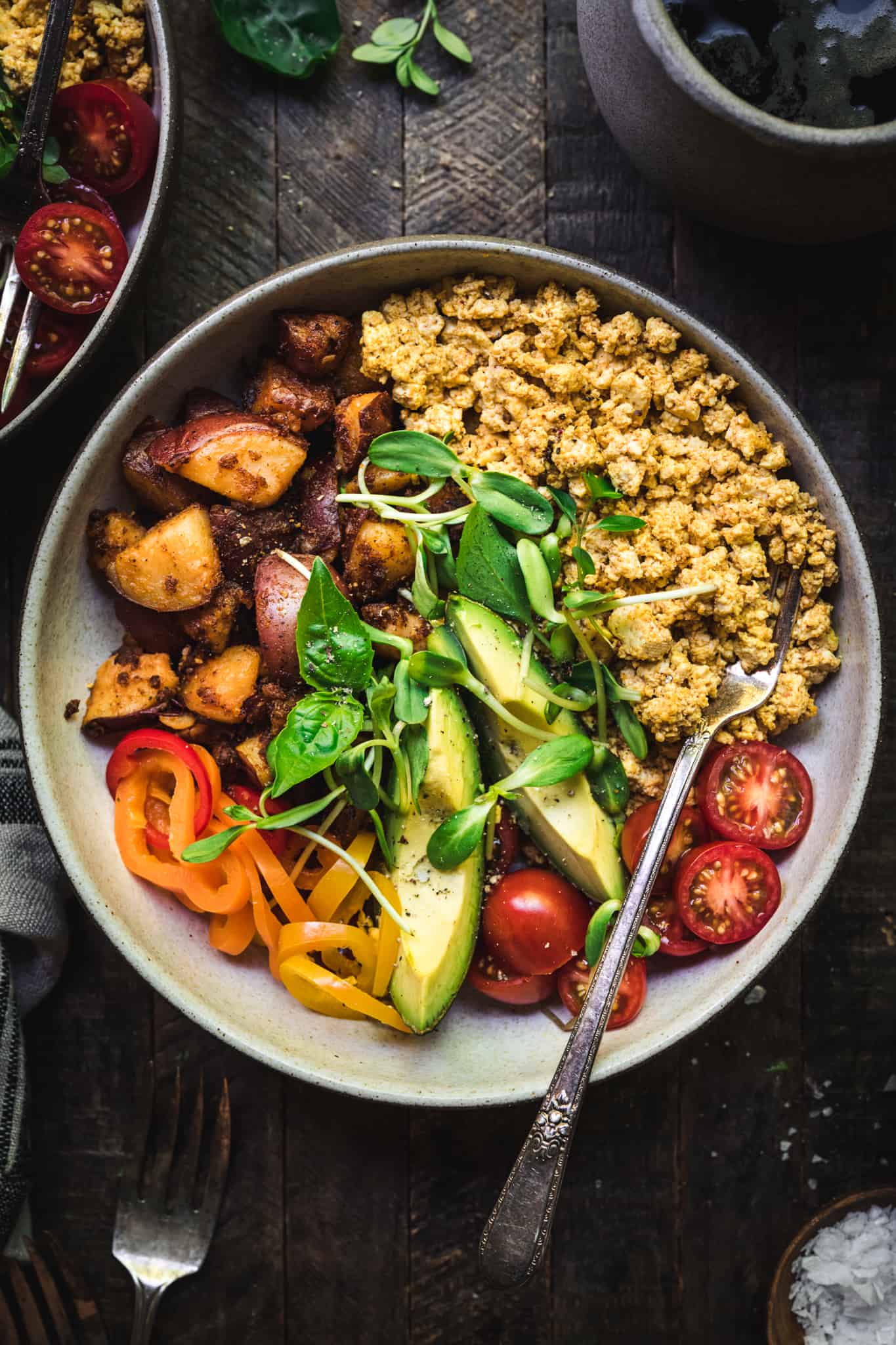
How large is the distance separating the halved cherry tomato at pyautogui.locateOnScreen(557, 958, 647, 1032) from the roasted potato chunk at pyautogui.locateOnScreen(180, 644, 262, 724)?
0.58 m

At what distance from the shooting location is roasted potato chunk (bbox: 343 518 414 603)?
1.45 m

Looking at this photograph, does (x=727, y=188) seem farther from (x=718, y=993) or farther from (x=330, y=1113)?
(x=330, y=1113)

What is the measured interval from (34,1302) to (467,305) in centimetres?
165

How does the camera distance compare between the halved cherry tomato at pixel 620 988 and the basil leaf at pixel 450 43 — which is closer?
the halved cherry tomato at pixel 620 988

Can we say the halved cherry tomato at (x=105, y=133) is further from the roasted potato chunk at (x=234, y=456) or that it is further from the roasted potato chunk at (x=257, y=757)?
the roasted potato chunk at (x=257, y=757)

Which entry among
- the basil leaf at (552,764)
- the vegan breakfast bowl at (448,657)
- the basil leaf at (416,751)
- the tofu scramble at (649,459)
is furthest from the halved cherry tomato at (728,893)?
the basil leaf at (416,751)

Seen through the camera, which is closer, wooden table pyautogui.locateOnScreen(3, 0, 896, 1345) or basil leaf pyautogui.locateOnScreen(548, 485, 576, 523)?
basil leaf pyautogui.locateOnScreen(548, 485, 576, 523)

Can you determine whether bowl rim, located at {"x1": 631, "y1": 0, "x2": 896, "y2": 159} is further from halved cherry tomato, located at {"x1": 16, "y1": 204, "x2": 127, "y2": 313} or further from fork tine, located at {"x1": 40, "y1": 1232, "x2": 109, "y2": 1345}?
fork tine, located at {"x1": 40, "y1": 1232, "x2": 109, "y2": 1345}

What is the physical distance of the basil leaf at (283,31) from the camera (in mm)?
1588

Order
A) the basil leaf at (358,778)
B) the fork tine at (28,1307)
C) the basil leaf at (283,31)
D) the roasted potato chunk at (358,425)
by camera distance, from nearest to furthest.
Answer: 1. the basil leaf at (358,778)
2. the roasted potato chunk at (358,425)
3. the basil leaf at (283,31)
4. the fork tine at (28,1307)

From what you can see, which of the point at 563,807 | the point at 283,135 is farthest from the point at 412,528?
the point at 283,135

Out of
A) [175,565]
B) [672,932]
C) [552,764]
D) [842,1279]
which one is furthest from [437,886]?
[842,1279]

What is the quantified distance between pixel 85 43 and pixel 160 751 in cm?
98

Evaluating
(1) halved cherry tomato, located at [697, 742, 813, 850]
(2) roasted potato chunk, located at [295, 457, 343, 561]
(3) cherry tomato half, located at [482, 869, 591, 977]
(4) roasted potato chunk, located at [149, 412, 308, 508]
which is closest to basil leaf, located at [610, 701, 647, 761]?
(1) halved cherry tomato, located at [697, 742, 813, 850]
